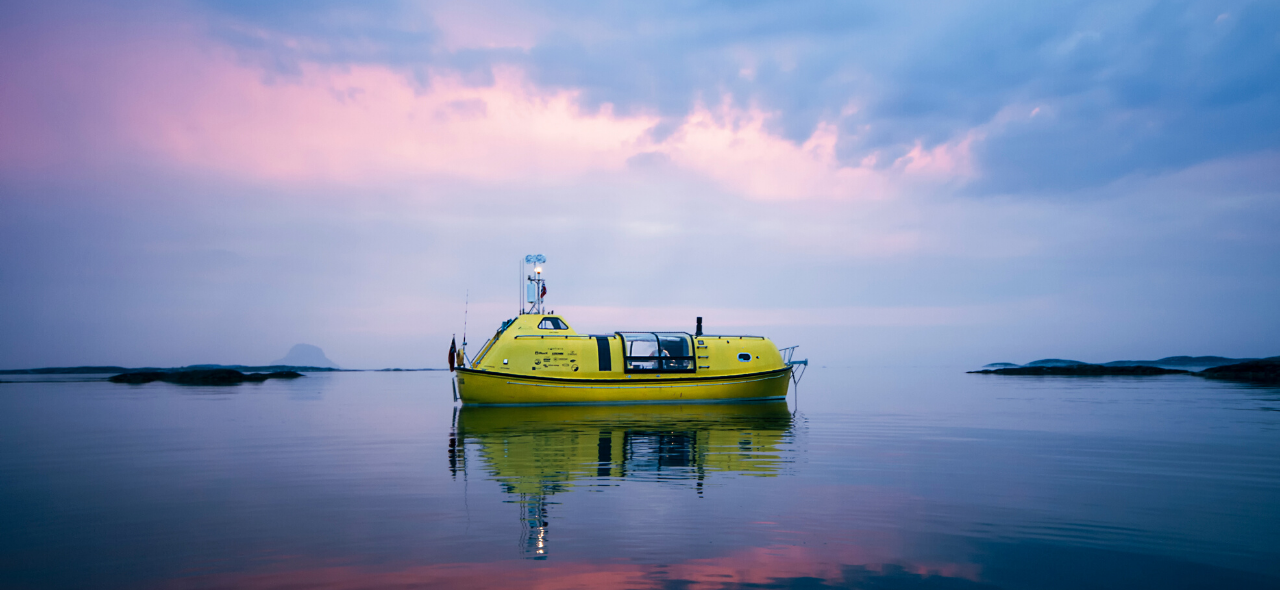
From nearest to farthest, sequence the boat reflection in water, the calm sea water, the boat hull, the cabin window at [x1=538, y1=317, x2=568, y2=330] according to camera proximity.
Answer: the calm sea water
the boat reflection in water
the boat hull
the cabin window at [x1=538, y1=317, x2=568, y2=330]

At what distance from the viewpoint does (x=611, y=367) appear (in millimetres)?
27141

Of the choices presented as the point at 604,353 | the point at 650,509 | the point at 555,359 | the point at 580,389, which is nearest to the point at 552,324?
the point at 555,359

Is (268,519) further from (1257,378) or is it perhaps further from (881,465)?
(1257,378)

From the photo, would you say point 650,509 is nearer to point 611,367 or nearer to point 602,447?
point 602,447

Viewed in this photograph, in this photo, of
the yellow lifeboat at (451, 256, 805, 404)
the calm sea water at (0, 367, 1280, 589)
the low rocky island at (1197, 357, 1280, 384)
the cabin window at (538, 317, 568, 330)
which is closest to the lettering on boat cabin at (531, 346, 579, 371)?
the yellow lifeboat at (451, 256, 805, 404)

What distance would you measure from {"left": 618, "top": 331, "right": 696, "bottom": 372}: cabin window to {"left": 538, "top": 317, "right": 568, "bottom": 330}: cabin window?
112 inches

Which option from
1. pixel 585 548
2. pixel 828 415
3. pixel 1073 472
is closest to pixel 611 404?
pixel 828 415

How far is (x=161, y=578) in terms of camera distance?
19.9 feet

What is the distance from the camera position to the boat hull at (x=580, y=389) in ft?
86.3

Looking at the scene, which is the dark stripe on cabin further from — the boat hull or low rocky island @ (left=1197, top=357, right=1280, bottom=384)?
low rocky island @ (left=1197, top=357, right=1280, bottom=384)

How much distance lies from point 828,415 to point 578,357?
10.2m

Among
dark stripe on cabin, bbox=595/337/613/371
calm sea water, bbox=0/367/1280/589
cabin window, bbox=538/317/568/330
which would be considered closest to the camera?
calm sea water, bbox=0/367/1280/589

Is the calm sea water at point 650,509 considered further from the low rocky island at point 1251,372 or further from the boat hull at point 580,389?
the low rocky island at point 1251,372

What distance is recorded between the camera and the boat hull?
2630 centimetres
